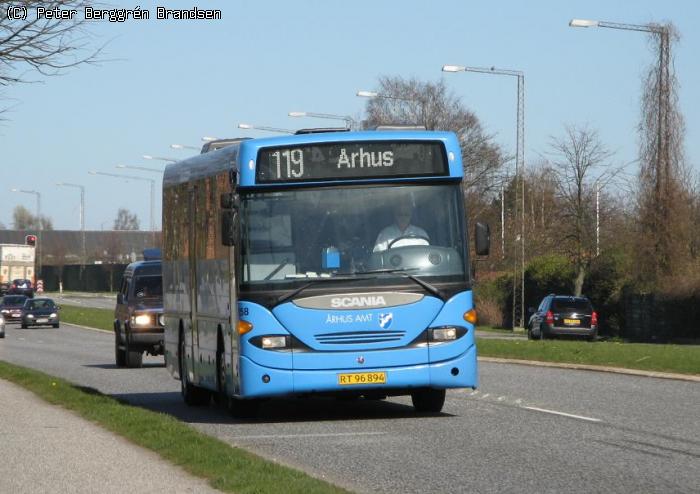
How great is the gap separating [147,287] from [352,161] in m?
16.6

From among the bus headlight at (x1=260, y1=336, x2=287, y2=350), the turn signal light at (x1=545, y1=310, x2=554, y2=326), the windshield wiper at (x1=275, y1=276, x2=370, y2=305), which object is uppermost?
the windshield wiper at (x1=275, y1=276, x2=370, y2=305)

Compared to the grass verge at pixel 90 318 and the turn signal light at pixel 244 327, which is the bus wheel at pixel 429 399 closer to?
the turn signal light at pixel 244 327

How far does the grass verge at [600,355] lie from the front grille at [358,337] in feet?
31.5

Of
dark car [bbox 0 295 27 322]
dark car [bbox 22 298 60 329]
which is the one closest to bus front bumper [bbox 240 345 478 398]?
dark car [bbox 22 298 60 329]

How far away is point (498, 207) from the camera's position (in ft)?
291

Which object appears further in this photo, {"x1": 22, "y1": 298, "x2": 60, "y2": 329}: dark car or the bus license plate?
{"x1": 22, "y1": 298, "x2": 60, "y2": 329}: dark car

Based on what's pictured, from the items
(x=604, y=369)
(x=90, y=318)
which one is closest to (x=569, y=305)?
(x=604, y=369)

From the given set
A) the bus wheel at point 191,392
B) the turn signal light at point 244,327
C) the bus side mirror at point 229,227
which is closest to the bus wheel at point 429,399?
the turn signal light at point 244,327

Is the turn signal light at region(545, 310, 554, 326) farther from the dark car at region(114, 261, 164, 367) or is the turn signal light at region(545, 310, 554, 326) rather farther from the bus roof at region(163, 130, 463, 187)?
the bus roof at region(163, 130, 463, 187)

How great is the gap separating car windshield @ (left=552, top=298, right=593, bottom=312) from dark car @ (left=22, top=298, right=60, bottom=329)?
2809 centimetres

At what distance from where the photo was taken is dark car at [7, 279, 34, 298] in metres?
99.5

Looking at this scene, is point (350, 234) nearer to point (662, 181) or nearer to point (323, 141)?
point (323, 141)

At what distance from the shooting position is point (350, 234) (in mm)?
16750

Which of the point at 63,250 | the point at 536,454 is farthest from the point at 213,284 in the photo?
the point at 63,250
